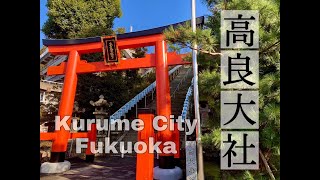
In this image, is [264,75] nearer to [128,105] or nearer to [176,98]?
[128,105]

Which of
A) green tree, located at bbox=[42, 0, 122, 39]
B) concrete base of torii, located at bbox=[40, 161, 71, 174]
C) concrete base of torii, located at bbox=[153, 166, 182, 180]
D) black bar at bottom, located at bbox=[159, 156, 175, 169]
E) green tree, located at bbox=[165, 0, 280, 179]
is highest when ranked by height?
green tree, located at bbox=[42, 0, 122, 39]

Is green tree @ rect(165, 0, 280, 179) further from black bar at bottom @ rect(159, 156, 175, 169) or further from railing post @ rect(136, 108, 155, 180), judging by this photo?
black bar at bottom @ rect(159, 156, 175, 169)

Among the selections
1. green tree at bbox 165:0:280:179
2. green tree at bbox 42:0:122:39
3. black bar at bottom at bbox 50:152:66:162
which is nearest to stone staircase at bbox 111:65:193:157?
black bar at bottom at bbox 50:152:66:162

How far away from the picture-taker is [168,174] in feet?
18.1

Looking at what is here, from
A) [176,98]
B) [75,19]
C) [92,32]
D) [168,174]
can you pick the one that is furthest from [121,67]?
[75,19]

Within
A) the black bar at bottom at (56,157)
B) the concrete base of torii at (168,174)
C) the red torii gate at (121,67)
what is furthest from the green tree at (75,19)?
the concrete base of torii at (168,174)

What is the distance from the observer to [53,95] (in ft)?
42.3

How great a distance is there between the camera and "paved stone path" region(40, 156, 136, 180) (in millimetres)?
6141

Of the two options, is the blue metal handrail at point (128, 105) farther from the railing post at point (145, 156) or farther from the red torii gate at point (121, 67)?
the railing post at point (145, 156)

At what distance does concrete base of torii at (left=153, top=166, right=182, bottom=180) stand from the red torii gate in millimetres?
127

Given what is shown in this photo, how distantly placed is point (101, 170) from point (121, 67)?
2845 millimetres
